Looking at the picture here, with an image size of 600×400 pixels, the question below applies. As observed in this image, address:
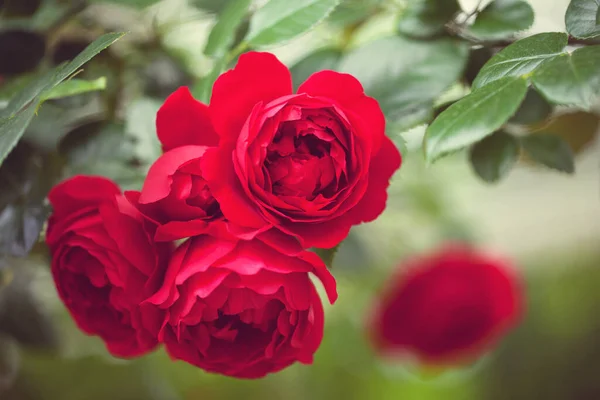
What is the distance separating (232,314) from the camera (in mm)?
292

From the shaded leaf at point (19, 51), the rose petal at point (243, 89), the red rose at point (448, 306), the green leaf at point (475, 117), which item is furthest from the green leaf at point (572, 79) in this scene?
the red rose at point (448, 306)

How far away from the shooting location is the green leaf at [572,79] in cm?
24

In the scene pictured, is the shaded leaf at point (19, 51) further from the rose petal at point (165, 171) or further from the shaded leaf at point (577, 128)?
the shaded leaf at point (577, 128)

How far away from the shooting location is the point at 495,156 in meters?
0.39

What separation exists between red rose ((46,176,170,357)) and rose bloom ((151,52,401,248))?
2 centimetres

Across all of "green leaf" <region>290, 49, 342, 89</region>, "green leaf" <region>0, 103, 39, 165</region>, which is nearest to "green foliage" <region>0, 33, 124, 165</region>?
"green leaf" <region>0, 103, 39, 165</region>

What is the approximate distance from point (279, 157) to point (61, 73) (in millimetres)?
111

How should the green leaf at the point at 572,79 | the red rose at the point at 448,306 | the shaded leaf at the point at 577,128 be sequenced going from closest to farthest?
the green leaf at the point at 572,79, the shaded leaf at the point at 577,128, the red rose at the point at 448,306

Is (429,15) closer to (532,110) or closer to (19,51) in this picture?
(532,110)

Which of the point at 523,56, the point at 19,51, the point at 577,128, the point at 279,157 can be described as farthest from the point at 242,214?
the point at 577,128

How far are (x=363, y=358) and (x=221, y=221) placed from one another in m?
0.76

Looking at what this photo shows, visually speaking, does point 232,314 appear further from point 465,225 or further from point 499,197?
point 499,197

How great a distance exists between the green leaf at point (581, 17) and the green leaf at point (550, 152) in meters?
0.13

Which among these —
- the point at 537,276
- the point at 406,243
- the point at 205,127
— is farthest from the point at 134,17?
the point at 537,276
